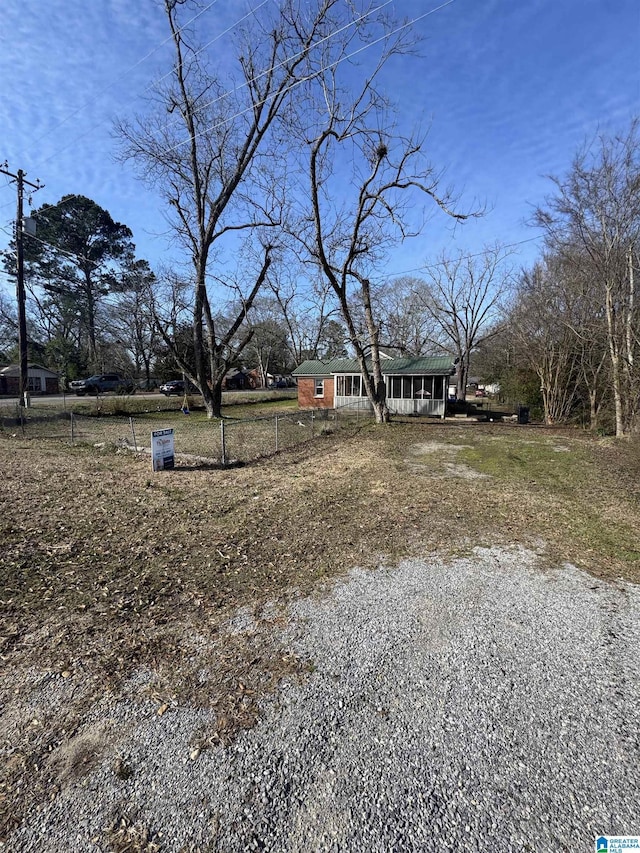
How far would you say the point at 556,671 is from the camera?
2686 mm

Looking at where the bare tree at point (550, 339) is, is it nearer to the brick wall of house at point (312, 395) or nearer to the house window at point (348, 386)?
the house window at point (348, 386)

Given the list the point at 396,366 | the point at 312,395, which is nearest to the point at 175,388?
the point at 312,395

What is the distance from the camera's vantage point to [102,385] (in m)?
34.7

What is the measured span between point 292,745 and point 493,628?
1926 mm

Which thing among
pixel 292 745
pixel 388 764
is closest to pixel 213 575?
pixel 292 745

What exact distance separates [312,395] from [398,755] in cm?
2406

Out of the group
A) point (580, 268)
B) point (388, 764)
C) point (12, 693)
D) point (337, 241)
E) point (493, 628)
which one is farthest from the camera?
point (337, 241)

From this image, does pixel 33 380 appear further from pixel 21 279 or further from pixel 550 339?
pixel 550 339

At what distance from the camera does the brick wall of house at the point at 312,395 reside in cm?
2533

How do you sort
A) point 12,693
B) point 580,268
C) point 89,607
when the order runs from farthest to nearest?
point 580,268 < point 89,607 < point 12,693

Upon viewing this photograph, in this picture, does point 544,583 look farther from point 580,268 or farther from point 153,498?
point 580,268

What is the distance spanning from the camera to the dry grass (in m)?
2.44

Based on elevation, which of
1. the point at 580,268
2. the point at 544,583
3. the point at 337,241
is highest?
the point at 337,241

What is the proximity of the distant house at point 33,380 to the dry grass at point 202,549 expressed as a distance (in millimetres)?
31528
